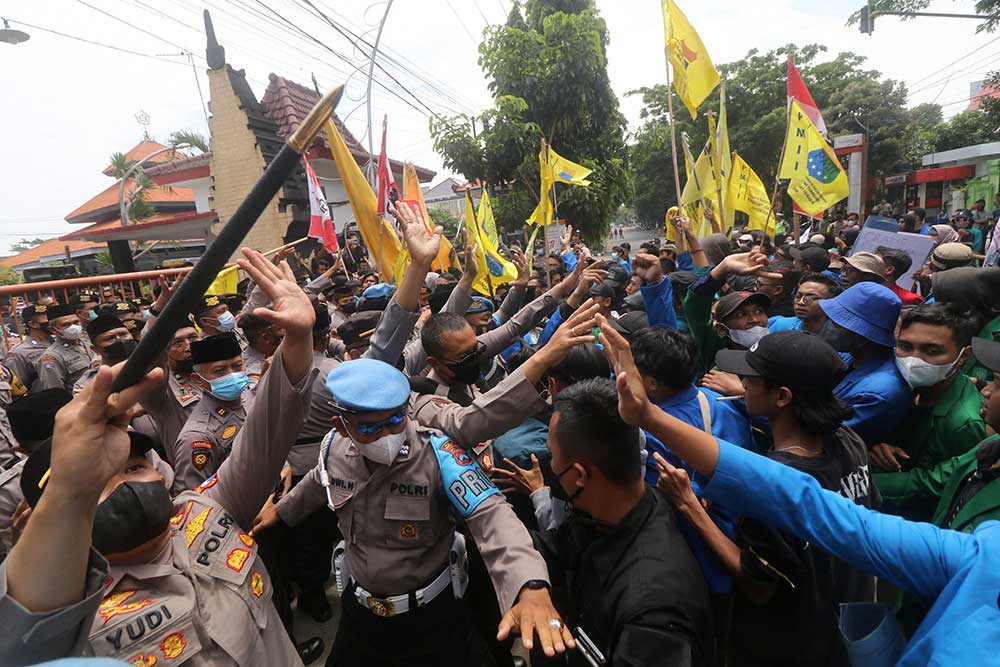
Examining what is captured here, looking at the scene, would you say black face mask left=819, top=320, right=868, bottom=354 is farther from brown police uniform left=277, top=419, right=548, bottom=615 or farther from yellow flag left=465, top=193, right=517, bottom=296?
yellow flag left=465, top=193, right=517, bottom=296

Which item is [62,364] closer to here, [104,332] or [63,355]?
[63,355]

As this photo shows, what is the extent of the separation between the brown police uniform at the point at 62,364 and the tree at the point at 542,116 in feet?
44.0

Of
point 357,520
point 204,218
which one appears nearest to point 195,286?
point 357,520

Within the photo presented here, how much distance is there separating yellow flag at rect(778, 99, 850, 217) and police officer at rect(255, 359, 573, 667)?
5998mm

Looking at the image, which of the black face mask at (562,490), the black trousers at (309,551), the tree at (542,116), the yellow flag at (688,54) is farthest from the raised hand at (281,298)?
the tree at (542,116)

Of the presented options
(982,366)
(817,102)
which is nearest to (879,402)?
(982,366)

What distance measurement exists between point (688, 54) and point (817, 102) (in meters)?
33.0

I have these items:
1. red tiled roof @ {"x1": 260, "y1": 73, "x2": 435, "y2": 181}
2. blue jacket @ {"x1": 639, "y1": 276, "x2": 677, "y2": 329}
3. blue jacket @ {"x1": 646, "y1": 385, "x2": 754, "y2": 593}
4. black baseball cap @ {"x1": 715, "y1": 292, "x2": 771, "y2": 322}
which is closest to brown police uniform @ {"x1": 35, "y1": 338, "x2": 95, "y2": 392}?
blue jacket @ {"x1": 639, "y1": 276, "x2": 677, "y2": 329}

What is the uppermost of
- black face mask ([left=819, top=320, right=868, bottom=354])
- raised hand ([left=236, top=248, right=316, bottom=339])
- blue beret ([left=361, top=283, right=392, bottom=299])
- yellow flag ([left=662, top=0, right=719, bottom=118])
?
yellow flag ([left=662, top=0, right=719, bottom=118])

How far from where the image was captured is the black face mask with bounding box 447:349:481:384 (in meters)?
2.83

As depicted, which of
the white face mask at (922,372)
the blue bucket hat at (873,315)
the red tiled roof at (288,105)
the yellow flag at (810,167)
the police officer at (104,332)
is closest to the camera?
the white face mask at (922,372)

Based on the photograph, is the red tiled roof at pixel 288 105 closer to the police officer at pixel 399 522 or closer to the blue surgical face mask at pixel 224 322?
the blue surgical face mask at pixel 224 322

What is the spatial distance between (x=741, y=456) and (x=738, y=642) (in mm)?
858

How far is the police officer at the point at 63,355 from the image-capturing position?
5375mm
